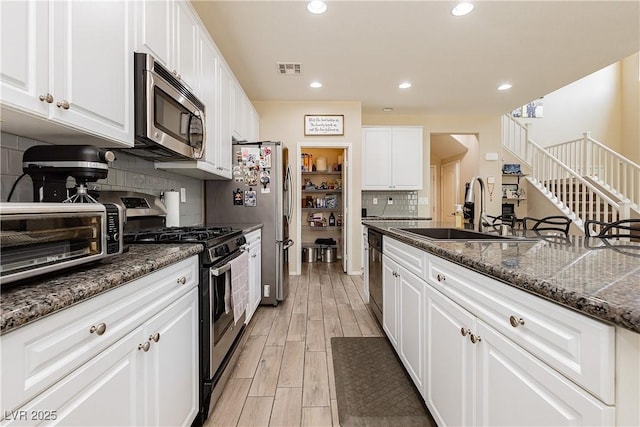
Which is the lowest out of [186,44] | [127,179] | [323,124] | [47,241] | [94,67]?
[47,241]

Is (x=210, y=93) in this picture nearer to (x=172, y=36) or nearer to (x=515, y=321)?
(x=172, y=36)

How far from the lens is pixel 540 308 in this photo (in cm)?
74

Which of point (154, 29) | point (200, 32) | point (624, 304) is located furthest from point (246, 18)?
point (624, 304)

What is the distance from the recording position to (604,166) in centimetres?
552

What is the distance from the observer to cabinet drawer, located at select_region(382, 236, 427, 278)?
1554 millimetres

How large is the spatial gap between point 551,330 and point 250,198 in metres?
2.86

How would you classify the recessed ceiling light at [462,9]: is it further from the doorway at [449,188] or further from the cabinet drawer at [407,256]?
the doorway at [449,188]

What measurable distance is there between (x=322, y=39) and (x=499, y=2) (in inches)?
60.1

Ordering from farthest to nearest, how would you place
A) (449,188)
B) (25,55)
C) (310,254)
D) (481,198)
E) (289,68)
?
(449,188) < (310,254) < (289,68) < (481,198) < (25,55)

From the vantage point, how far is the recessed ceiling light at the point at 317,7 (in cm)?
241

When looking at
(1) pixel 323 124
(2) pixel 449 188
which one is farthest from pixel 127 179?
(2) pixel 449 188

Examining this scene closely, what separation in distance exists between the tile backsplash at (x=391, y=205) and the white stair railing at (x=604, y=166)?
10.1ft

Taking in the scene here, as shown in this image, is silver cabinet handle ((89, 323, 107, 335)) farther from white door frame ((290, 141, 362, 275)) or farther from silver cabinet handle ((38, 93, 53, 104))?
white door frame ((290, 141, 362, 275))

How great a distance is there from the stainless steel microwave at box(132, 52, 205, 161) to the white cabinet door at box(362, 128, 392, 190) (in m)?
3.44
